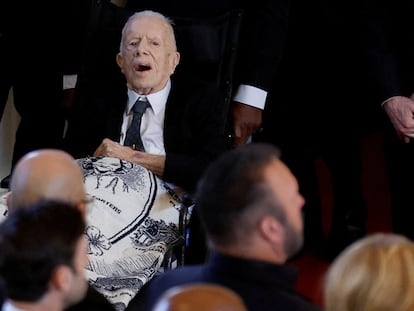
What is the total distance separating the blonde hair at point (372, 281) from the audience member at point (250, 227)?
0.23m

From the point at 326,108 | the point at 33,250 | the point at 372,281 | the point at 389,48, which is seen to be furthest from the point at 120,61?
the point at 372,281

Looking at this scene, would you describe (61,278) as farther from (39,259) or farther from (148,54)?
(148,54)

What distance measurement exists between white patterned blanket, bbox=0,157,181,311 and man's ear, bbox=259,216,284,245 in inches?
32.0

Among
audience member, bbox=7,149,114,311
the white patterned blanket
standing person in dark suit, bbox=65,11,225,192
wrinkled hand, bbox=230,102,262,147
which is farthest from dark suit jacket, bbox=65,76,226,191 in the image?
audience member, bbox=7,149,114,311

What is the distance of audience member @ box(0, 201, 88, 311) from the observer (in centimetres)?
136

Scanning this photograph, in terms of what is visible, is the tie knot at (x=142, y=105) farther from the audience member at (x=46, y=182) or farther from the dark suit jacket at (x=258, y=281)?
the dark suit jacket at (x=258, y=281)

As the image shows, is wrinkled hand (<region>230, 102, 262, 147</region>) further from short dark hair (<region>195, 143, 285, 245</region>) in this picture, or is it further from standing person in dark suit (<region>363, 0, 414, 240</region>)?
short dark hair (<region>195, 143, 285, 245</region>)

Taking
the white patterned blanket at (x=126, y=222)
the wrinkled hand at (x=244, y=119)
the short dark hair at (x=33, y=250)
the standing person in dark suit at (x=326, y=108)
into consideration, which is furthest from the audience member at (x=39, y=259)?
the standing person in dark suit at (x=326, y=108)

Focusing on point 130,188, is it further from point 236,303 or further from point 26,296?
point 236,303

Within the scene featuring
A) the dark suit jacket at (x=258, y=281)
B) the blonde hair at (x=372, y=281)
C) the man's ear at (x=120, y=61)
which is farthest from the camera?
the man's ear at (x=120, y=61)

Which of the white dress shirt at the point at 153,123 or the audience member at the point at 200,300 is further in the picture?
the white dress shirt at the point at 153,123

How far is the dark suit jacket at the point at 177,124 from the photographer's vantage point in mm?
2809

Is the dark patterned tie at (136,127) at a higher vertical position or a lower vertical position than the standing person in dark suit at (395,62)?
lower

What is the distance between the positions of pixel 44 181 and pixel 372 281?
79 centimetres
